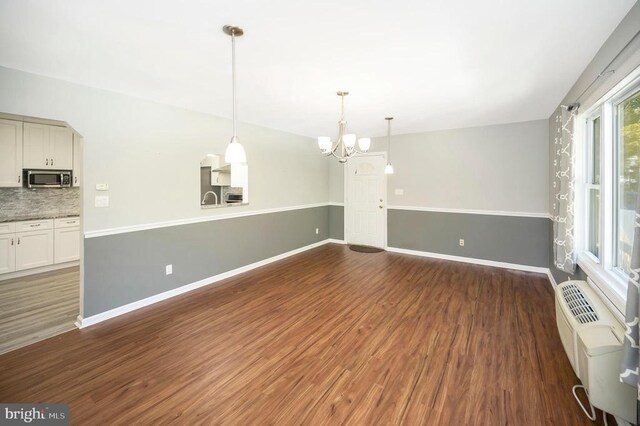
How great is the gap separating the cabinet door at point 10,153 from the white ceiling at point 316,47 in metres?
2.31

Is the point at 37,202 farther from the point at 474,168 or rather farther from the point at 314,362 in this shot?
the point at 474,168

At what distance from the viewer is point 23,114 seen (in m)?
2.51

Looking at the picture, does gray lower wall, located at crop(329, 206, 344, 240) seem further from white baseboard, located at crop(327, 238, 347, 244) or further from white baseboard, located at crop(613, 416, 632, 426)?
white baseboard, located at crop(613, 416, 632, 426)

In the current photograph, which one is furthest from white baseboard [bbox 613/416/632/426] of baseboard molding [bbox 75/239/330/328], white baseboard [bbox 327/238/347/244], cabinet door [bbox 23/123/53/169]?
cabinet door [bbox 23/123/53/169]

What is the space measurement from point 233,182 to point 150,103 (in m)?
1.53

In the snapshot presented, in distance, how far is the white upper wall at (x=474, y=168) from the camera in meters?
4.60

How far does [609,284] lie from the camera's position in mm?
2055

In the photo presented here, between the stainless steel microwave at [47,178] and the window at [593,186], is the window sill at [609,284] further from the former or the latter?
the stainless steel microwave at [47,178]

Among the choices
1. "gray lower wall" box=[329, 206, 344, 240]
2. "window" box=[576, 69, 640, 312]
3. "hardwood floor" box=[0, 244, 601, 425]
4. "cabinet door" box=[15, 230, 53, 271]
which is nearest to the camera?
"hardwood floor" box=[0, 244, 601, 425]

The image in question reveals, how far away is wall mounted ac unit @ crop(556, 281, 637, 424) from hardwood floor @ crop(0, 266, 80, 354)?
4.30 m

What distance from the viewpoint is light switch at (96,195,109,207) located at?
9.80ft

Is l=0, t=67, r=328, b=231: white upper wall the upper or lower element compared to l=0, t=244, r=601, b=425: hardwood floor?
upper

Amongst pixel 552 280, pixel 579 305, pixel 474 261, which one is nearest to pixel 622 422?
pixel 579 305

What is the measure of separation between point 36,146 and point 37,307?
2513mm
